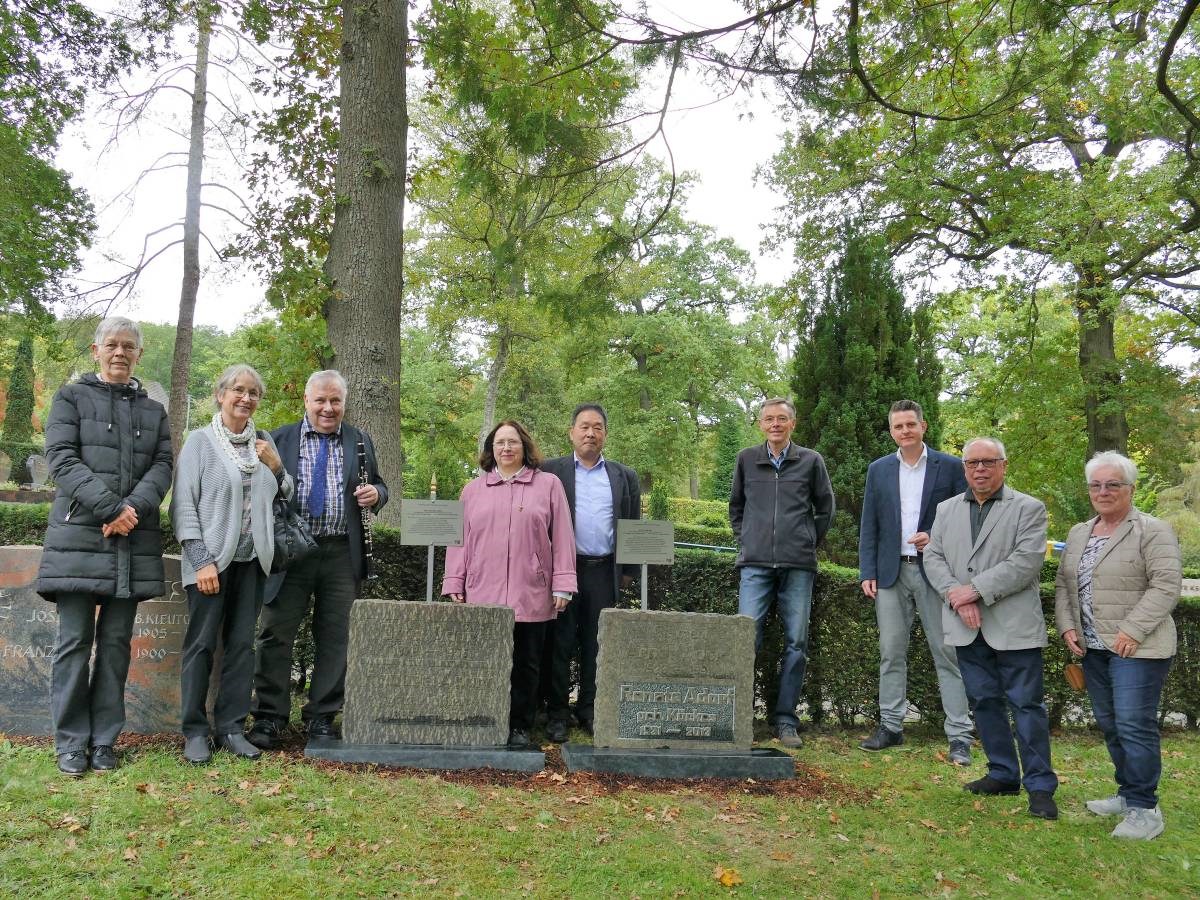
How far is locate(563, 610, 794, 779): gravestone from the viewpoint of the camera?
14.8 ft

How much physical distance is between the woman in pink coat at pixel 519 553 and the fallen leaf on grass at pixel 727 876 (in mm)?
1586

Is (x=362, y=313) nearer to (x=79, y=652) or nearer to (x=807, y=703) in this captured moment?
(x=79, y=652)

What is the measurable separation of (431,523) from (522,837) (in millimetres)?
1921

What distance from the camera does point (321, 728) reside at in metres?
4.43

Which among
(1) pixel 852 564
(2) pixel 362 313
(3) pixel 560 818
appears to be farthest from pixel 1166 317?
(3) pixel 560 818

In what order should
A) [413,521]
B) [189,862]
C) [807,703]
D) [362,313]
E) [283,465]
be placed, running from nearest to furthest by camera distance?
[189,862]
[283,465]
[413,521]
[807,703]
[362,313]

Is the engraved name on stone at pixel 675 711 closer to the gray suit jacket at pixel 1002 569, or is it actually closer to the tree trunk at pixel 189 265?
the gray suit jacket at pixel 1002 569

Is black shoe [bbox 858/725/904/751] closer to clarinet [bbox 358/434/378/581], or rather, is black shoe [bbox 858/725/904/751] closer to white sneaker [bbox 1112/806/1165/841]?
white sneaker [bbox 1112/806/1165/841]

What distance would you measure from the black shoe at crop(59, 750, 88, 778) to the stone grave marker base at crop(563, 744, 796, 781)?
2327 millimetres

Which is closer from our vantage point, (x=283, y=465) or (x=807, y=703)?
(x=283, y=465)

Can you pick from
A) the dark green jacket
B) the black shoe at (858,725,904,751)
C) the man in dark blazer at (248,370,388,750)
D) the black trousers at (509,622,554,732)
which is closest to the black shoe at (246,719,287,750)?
the man in dark blazer at (248,370,388,750)

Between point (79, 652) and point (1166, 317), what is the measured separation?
1679 centimetres

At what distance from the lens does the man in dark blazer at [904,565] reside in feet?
16.6

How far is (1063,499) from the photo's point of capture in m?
17.6
